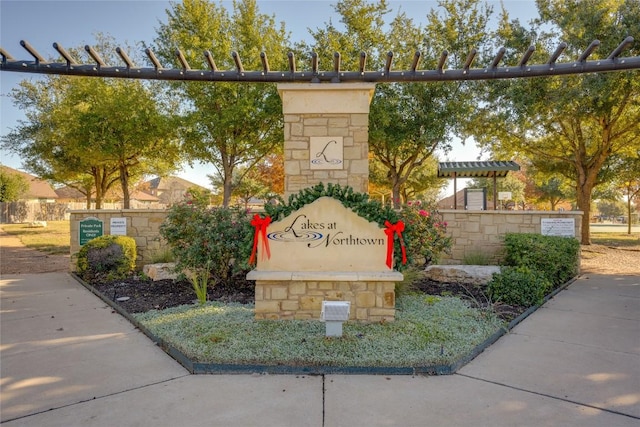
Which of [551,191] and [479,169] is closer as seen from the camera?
[479,169]

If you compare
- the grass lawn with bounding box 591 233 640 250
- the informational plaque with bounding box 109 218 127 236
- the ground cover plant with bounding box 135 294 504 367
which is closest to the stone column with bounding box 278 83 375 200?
the ground cover plant with bounding box 135 294 504 367

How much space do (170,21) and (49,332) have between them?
43.8ft

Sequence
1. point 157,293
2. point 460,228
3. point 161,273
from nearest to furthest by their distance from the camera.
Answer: point 157,293
point 161,273
point 460,228

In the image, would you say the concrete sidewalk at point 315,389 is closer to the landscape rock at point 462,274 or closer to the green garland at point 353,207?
the green garland at point 353,207

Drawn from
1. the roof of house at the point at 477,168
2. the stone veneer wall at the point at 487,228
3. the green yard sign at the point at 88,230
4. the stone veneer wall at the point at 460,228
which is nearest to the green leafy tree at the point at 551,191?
the roof of house at the point at 477,168

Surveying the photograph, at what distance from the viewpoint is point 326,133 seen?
5273 mm

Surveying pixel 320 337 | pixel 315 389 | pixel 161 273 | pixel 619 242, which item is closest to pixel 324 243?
pixel 320 337

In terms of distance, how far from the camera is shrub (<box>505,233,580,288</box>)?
7004 mm

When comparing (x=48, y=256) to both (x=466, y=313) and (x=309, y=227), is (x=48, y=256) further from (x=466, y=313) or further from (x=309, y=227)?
(x=466, y=313)

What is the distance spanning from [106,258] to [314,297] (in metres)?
5.26

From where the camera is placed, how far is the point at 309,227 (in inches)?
181

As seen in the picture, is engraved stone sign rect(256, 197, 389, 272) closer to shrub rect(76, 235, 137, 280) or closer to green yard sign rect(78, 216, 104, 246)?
shrub rect(76, 235, 137, 280)

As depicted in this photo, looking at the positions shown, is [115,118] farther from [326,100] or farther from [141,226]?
[326,100]

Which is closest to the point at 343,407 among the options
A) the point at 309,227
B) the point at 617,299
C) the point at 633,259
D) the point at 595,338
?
the point at 309,227
